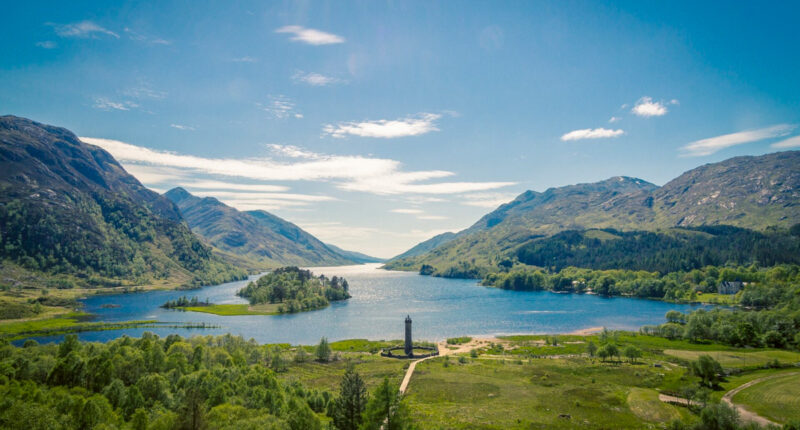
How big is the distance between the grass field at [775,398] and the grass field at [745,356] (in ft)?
39.6

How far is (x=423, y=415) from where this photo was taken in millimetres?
62625

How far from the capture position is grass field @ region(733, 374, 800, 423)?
62.6m

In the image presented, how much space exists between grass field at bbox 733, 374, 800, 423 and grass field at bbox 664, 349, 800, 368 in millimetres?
12084

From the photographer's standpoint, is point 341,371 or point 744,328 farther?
point 744,328

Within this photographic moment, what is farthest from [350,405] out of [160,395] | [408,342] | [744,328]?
[744,328]

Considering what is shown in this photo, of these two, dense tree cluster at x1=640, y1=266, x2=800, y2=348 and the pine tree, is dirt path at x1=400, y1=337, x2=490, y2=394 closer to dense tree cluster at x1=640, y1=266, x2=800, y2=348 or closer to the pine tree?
the pine tree

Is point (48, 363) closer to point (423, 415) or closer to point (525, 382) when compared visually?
point (423, 415)

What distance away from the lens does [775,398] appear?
2744 inches

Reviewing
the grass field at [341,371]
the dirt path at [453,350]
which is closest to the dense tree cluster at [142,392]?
the grass field at [341,371]

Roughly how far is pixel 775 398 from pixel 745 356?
118 ft

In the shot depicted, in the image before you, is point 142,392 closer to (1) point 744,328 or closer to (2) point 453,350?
(2) point 453,350

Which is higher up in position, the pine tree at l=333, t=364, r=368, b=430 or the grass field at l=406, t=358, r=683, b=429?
the pine tree at l=333, t=364, r=368, b=430

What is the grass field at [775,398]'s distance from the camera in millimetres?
62594

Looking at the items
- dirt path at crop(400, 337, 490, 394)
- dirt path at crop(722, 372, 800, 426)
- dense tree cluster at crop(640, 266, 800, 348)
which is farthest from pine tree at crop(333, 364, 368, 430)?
dense tree cluster at crop(640, 266, 800, 348)
